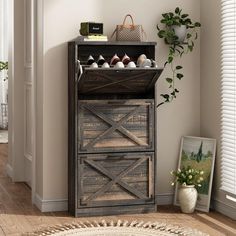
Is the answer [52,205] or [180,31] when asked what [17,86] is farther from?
[180,31]

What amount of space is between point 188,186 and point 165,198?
42 cm

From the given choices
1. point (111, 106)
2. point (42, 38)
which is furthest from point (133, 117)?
point (42, 38)

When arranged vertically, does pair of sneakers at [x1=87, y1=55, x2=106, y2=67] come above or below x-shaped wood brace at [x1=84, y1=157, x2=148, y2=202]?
above

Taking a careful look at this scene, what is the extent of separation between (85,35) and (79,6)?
32cm

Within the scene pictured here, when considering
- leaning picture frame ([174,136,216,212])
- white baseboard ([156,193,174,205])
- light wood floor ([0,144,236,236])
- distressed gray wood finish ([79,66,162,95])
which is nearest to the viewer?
light wood floor ([0,144,236,236])

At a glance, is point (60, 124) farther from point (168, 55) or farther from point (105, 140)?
point (168, 55)

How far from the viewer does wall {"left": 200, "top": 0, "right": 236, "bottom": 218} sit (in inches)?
211

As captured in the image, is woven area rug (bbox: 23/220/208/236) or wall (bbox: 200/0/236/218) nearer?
woven area rug (bbox: 23/220/208/236)

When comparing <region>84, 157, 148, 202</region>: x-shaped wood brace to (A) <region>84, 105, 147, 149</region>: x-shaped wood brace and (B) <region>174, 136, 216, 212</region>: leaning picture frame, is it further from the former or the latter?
(B) <region>174, 136, 216, 212</region>: leaning picture frame

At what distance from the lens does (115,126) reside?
17.1ft

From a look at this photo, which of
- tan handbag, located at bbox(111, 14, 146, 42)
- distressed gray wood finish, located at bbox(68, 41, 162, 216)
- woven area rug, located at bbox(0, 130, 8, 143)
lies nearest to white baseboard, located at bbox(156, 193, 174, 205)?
distressed gray wood finish, located at bbox(68, 41, 162, 216)

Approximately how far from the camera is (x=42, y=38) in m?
5.26

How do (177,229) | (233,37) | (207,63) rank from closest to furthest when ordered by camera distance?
(177,229)
(233,37)
(207,63)

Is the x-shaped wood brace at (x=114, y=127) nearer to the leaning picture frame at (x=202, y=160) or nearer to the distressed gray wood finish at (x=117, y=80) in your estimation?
the distressed gray wood finish at (x=117, y=80)
